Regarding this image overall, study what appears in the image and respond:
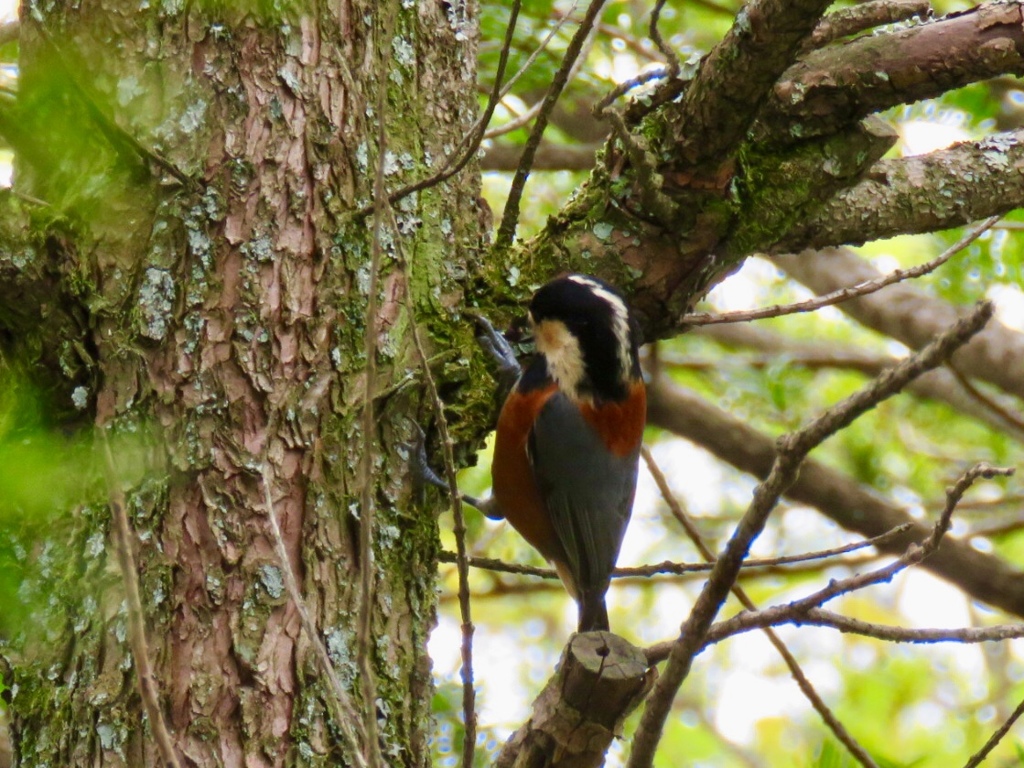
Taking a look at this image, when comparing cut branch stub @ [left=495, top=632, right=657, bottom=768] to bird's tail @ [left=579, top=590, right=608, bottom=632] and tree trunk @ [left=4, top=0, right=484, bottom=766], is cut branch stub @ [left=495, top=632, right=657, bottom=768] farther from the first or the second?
bird's tail @ [left=579, top=590, right=608, bottom=632]

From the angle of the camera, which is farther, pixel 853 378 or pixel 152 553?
pixel 853 378

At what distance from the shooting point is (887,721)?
715cm

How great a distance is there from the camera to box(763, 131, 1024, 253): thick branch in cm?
305

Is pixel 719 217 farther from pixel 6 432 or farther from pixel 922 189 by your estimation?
pixel 6 432

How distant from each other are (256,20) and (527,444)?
1.54 metres

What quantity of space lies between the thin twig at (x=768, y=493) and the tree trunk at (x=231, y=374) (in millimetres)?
704

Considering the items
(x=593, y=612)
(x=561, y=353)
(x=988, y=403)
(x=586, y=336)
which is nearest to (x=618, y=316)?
(x=586, y=336)

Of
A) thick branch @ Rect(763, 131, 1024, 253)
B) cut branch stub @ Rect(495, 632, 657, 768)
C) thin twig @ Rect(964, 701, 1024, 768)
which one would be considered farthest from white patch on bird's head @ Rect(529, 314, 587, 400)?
thin twig @ Rect(964, 701, 1024, 768)

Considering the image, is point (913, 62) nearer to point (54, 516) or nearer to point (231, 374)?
point (231, 374)

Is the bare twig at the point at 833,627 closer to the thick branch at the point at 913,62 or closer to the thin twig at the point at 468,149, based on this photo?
the thin twig at the point at 468,149

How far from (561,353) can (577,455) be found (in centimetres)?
37

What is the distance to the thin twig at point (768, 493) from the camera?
121 cm

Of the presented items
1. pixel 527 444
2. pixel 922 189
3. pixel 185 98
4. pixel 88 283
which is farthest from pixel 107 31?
pixel 922 189

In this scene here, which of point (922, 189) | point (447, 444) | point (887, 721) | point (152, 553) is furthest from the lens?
point (887, 721)
